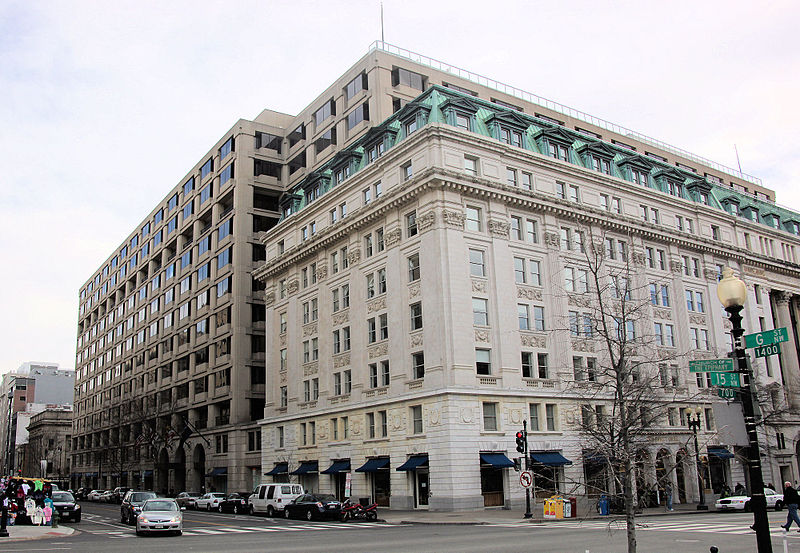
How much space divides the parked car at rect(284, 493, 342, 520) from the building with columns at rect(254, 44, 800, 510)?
2.23 metres

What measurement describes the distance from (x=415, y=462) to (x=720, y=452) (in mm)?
27208

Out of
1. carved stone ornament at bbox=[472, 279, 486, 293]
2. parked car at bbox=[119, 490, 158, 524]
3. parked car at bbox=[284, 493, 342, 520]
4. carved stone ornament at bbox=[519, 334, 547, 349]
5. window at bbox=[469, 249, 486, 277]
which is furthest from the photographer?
carved stone ornament at bbox=[519, 334, 547, 349]

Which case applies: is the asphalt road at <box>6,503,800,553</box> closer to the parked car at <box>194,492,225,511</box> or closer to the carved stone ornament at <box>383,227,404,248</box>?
the carved stone ornament at <box>383,227,404,248</box>

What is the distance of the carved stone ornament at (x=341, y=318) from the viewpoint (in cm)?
5562

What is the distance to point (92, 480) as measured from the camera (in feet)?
413

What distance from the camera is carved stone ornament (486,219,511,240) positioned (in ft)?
162

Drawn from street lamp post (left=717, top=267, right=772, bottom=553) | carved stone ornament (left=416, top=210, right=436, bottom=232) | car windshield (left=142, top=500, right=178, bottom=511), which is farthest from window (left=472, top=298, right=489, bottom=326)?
street lamp post (left=717, top=267, right=772, bottom=553)

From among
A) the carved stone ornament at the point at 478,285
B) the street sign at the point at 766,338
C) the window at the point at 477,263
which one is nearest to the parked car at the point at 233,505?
the carved stone ornament at the point at 478,285

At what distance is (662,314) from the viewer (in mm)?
57906

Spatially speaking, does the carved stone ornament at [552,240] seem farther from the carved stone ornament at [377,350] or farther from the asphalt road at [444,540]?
the asphalt road at [444,540]

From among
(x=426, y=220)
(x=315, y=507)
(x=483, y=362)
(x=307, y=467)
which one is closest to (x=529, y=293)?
(x=483, y=362)

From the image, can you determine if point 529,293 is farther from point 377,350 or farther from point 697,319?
point 697,319

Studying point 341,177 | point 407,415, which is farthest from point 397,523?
point 341,177

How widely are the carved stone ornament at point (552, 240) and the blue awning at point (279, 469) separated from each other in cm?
2901
